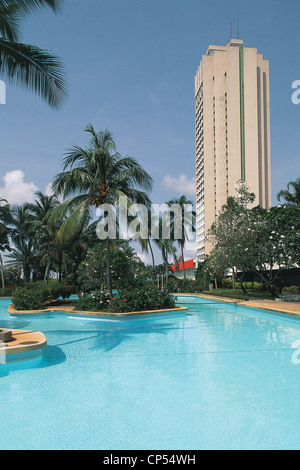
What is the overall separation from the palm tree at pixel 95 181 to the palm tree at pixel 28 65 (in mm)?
5743

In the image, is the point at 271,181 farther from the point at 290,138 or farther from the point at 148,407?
the point at 148,407

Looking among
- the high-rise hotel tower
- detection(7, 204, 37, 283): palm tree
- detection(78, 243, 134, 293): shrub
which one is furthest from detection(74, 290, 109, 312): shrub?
the high-rise hotel tower

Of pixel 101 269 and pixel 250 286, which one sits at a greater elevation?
pixel 101 269

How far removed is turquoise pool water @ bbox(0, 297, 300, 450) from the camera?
3.86 metres

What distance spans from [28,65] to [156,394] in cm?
705

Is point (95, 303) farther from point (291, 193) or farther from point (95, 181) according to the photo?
point (291, 193)

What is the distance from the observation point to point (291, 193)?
31703 mm

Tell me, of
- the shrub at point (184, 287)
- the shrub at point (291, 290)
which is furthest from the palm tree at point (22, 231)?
the shrub at point (291, 290)

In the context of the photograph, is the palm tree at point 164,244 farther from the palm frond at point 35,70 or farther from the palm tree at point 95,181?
the palm frond at point 35,70

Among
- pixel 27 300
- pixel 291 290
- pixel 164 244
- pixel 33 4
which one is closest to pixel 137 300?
pixel 27 300

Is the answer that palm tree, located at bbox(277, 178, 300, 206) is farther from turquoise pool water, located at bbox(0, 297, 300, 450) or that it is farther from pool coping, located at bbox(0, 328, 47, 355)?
pool coping, located at bbox(0, 328, 47, 355)

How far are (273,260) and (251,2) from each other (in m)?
12.3

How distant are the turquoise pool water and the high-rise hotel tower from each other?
190 ft

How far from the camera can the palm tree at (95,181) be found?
1358 centimetres
